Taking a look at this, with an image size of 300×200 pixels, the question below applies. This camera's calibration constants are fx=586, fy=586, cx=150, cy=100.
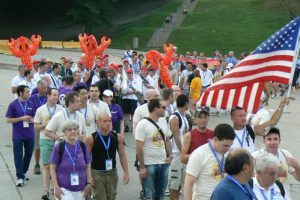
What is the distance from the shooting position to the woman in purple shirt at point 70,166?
7.62 metres

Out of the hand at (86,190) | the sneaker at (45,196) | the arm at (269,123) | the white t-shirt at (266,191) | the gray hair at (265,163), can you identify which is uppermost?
the arm at (269,123)

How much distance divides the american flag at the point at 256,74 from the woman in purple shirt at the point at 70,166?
5.94 feet

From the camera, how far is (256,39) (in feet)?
186

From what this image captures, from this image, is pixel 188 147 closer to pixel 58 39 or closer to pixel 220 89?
pixel 220 89

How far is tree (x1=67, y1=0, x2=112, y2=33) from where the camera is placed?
57.8 m

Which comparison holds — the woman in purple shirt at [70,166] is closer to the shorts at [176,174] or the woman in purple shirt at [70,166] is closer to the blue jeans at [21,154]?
the shorts at [176,174]

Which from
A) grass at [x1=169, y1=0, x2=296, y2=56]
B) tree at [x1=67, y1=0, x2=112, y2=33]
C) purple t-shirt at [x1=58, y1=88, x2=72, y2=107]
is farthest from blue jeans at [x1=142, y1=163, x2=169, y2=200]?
tree at [x1=67, y1=0, x2=112, y2=33]

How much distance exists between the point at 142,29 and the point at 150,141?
54.4 m

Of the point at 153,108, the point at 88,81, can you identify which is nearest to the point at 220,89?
the point at 153,108

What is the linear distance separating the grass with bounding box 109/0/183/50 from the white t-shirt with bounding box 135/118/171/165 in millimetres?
47078

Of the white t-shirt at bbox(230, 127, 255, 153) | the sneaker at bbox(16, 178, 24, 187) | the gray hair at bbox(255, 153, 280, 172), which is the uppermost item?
the white t-shirt at bbox(230, 127, 255, 153)

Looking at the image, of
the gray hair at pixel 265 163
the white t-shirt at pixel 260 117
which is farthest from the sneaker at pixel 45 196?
the gray hair at pixel 265 163

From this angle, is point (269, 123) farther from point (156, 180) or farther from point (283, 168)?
point (156, 180)

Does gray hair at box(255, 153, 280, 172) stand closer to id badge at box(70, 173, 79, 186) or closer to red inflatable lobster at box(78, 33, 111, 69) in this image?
id badge at box(70, 173, 79, 186)
